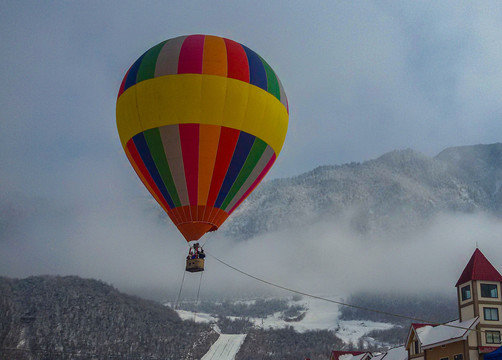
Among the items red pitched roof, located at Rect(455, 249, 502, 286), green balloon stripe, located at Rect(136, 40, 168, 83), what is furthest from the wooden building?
green balloon stripe, located at Rect(136, 40, 168, 83)

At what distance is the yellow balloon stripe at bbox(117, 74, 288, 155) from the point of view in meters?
35.7

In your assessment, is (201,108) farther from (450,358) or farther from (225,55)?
(450,358)

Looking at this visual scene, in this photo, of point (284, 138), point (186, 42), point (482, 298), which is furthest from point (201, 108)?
point (482, 298)

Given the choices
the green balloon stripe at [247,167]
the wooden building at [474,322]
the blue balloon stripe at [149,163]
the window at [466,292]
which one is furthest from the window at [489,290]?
the blue balloon stripe at [149,163]

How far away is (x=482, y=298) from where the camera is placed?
43375mm

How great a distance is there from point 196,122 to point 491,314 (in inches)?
874

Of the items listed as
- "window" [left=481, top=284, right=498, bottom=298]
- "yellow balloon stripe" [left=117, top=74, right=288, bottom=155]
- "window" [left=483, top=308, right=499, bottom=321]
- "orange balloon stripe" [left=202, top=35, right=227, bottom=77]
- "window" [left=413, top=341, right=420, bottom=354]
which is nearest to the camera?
"yellow balloon stripe" [left=117, top=74, right=288, bottom=155]

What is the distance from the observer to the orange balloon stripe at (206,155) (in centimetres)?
3597

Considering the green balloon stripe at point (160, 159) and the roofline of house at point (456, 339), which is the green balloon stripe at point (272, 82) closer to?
the green balloon stripe at point (160, 159)

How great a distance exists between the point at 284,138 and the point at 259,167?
2.93 m

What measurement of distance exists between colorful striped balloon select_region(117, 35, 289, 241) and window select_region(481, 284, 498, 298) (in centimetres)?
1751

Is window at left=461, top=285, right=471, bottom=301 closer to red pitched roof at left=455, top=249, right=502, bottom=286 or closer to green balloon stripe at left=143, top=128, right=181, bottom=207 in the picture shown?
red pitched roof at left=455, top=249, right=502, bottom=286

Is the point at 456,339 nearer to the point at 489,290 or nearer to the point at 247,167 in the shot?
the point at 489,290

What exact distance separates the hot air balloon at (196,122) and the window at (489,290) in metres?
17.5
